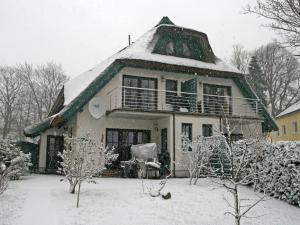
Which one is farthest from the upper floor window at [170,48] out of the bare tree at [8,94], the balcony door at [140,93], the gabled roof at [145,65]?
the bare tree at [8,94]

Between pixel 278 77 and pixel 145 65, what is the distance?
21389mm

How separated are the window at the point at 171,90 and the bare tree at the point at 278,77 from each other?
18532mm

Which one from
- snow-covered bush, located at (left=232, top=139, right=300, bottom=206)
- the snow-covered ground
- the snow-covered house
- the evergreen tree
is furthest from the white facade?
Result: the evergreen tree

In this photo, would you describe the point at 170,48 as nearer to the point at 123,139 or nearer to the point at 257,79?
the point at 123,139

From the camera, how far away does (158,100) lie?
1695 cm

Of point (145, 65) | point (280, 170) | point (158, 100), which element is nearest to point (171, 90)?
point (158, 100)

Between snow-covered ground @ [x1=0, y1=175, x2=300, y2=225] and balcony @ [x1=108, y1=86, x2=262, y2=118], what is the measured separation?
563cm

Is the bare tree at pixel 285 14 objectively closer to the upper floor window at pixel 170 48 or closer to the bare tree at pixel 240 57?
the upper floor window at pixel 170 48

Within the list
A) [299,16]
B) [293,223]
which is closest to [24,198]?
[293,223]

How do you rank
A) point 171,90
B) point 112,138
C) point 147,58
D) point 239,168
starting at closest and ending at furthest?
point 239,168 < point 112,138 < point 147,58 < point 171,90

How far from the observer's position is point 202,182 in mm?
13188

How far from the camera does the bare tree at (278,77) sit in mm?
32219

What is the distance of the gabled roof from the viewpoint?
597 inches

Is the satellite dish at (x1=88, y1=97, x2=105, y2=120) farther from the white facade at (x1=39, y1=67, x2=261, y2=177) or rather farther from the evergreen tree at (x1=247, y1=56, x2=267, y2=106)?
the evergreen tree at (x1=247, y1=56, x2=267, y2=106)
